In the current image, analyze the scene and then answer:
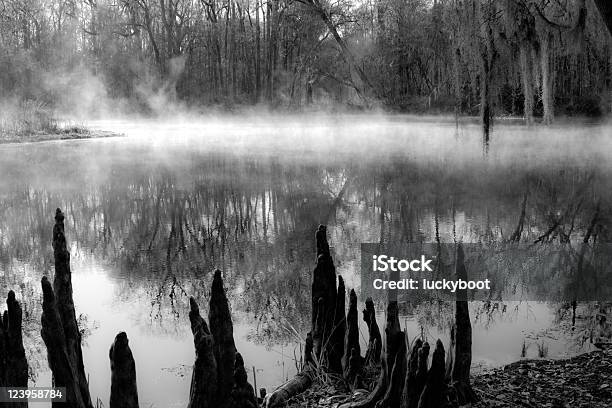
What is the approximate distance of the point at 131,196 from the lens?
11109 mm

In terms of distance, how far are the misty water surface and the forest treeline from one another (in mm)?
8628

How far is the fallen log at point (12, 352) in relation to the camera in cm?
262

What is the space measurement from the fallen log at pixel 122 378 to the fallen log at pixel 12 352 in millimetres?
416

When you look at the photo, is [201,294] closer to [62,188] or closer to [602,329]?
[602,329]

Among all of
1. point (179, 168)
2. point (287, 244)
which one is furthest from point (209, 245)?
point (179, 168)

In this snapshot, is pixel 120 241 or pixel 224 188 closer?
pixel 120 241

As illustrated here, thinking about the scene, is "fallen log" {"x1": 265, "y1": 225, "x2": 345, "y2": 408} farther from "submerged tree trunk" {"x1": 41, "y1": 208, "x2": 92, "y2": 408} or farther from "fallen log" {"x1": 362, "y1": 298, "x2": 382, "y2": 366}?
"submerged tree trunk" {"x1": 41, "y1": 208, "x2": 92, "y2": 408}

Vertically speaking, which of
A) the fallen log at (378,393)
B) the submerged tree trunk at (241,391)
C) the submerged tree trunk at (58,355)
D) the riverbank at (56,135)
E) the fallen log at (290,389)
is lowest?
the fallen log at (290,389)

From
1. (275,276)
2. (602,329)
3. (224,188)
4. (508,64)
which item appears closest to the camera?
(602,329)

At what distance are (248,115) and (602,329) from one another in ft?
104

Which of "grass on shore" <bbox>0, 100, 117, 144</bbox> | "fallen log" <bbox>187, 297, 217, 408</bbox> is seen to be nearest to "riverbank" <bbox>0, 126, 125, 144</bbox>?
"grass on shore" <bbox>0, 100, 117, 144</bbox>

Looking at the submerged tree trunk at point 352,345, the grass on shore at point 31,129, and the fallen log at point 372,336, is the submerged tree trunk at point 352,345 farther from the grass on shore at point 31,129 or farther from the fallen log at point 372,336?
the grass on shore at point 31,129

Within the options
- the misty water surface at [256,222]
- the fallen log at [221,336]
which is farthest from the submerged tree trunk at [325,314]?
the fallen log at [221,336]

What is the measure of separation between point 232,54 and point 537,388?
118 feet
